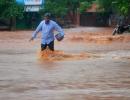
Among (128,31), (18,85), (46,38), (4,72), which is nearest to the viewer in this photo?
(18,85)

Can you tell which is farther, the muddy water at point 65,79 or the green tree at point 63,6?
the green tree at point 63,6

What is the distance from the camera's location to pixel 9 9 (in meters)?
54.1

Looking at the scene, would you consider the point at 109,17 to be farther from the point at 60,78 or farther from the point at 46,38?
the point at 60,78

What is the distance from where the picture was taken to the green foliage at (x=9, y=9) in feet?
177

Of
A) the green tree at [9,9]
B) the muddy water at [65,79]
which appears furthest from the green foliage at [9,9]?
the muddy water at [65,79]

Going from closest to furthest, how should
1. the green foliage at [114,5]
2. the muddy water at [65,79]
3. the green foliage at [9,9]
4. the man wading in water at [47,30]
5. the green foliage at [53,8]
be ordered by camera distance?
1. the muddy water at [65,79]
2. the man wading in water at [47,30]
3. the green foliage at [114,5]
4. the green foliage at [9,9]
5. the green foliage at [53,8]

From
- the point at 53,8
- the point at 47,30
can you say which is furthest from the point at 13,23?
the point at 47,30

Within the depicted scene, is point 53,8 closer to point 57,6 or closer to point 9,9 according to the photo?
point 57,6

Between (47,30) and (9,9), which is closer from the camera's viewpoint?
(47,30)

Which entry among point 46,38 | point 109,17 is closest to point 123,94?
point 46,38

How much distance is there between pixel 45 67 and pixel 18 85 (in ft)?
14.3

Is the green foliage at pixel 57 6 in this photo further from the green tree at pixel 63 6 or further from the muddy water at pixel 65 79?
the muddy water at pixel 65 79

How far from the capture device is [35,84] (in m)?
10.8

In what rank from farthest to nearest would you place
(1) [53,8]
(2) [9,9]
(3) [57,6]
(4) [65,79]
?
(3) [57,6], (1) [53,8], (2) [9,9], (4) [65,79]
